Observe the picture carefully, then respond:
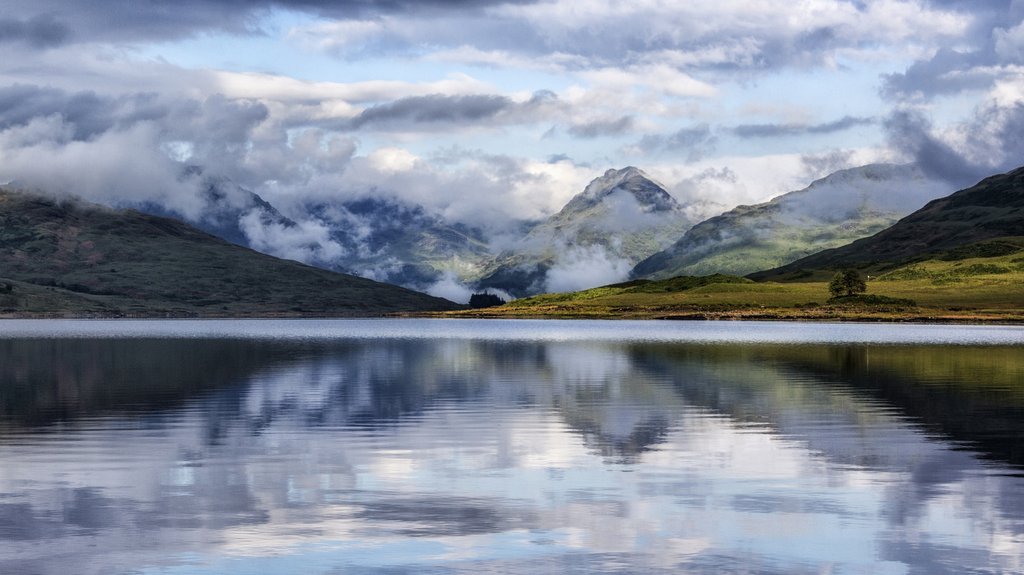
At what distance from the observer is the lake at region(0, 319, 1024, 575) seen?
2934 cm

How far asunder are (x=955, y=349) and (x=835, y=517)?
121 meters

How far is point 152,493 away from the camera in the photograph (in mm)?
38312

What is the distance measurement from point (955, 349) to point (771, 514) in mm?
121262

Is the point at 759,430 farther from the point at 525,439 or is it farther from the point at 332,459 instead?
the point at 332,459

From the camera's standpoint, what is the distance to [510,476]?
4216 centimetres

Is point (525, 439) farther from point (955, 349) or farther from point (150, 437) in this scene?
point (955, 349)

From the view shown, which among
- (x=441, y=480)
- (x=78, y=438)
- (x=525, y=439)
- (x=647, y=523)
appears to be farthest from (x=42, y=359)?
(x=647, y=523)

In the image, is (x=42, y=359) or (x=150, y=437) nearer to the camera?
(x=150, y=437)

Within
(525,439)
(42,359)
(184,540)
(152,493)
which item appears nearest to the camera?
(184,540)

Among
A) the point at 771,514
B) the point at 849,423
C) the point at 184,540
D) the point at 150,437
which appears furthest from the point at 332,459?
the point at 849,423

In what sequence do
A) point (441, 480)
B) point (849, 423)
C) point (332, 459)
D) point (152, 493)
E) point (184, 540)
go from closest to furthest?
1. point (184, 540)
2. point (152, 493)
3. point (441, 480)
4. point (332, 459)
5. point (849, 423)

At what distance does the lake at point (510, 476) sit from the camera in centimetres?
2934

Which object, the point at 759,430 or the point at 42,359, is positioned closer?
the point at 759,430

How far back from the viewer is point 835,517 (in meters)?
34.3
